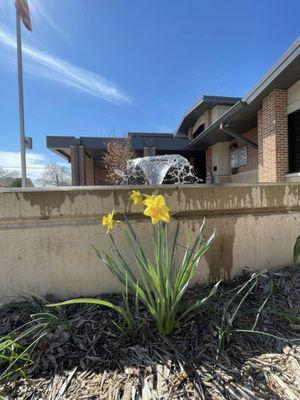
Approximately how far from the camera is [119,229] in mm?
2395

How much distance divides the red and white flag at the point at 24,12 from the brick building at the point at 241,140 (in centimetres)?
679

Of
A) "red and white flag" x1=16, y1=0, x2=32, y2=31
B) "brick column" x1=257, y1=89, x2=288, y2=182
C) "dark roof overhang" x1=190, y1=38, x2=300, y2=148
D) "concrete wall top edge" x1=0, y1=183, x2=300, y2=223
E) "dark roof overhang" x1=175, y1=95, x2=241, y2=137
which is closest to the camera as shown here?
"concrete wall top edge" x1=0, y1=183, x2=300, y2=223

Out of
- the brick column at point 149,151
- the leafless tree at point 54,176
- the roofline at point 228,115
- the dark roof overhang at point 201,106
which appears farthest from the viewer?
the leafless tree at point 54,176

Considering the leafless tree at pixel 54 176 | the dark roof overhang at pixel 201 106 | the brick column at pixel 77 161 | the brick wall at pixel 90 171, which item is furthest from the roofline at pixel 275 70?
the leafless tree at pixel 54 176

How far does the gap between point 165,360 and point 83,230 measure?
3.79ft

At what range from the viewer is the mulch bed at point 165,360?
148cm

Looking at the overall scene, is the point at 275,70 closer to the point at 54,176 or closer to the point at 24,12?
the point at 24,12

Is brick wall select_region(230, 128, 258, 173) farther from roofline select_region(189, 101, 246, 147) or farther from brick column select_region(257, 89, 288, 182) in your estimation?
brick column select_region(257, 89, 288, 182)

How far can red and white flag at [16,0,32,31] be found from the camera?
8727mm

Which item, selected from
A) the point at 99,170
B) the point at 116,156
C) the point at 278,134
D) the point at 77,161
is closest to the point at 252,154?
the point at 278,134

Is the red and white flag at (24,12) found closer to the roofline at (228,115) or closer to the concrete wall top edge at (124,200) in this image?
the roofline at (228,115)

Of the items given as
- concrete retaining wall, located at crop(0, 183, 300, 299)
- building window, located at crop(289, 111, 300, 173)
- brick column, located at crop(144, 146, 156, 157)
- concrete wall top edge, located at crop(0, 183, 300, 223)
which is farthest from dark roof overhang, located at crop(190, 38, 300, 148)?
concrete retaining wall, located at crop(0, 183, 300, 299)

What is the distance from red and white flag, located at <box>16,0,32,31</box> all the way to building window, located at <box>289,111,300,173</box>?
349 inches

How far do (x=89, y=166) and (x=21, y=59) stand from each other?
10.6 metres
